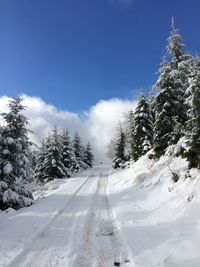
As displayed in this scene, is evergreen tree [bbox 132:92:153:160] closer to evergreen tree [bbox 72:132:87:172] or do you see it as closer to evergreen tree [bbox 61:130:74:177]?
evergreen tree [bbox 61:130:74:177]

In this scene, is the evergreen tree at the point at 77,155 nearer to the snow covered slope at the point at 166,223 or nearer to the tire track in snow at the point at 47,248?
the snow covered slope at the point at 166,223

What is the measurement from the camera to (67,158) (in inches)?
2025

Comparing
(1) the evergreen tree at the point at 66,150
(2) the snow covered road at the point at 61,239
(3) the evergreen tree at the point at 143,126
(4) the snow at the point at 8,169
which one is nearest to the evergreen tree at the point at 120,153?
(1) the evergreen tree at the point at 66,150

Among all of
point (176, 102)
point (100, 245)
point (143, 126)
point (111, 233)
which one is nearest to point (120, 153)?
point (143, 126)

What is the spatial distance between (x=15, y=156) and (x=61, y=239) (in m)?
10.6

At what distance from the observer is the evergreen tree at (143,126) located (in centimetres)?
4138

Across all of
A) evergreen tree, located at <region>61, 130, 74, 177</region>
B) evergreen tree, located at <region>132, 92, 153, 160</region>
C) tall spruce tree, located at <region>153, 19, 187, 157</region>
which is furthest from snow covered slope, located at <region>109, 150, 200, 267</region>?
evergreen tree, located at <region>61, 130, 74, 177</region>

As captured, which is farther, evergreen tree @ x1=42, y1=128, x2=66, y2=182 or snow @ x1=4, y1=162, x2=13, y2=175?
evergreen tree @ x1=42, y1=128, x2=66, y2=182

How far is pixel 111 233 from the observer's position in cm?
1016

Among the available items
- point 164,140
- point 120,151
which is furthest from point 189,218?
point 120,151

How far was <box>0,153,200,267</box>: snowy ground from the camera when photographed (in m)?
7.44

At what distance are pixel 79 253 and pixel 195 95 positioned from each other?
9.51 m

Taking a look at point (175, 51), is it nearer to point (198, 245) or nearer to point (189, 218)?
point (189, 218)

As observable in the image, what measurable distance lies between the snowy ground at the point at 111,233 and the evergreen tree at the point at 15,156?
3.16 m
